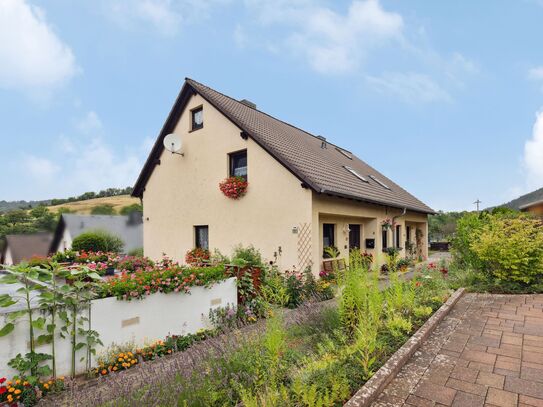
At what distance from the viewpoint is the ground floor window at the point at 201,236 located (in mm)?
10906

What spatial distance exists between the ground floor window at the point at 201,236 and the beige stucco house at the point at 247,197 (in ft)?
0.12

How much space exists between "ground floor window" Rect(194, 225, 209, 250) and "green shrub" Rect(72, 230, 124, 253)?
18.5 ft

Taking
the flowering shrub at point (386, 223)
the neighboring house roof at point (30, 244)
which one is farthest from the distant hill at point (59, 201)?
the flowering shrub at point (386, 223)

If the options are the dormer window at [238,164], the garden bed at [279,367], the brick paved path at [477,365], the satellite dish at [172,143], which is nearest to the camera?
the garden bed at [279,367]

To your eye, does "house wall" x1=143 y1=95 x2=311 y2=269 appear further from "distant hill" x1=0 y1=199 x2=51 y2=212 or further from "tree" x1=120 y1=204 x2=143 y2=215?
"distant hill" x1=0 y1=199 x2=51 y2=212

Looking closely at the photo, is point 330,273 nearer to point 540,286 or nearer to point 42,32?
point 540,286

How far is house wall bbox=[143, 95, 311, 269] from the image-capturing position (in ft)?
28.1

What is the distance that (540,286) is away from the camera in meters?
6.66

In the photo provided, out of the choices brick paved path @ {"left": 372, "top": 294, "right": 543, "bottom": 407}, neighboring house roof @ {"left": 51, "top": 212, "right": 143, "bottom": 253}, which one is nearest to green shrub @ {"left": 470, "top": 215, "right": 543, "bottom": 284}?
brick paved path @ {"left": 372, "top": 294, "right": 543, "bottom": 407}

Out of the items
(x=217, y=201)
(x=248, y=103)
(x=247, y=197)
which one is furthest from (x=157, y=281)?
(x=248, y=103)

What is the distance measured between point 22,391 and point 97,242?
1192 cm

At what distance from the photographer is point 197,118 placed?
1154 centimetres

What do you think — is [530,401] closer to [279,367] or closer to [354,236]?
[279,367]

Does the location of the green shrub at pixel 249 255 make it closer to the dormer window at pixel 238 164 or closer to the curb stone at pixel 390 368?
the dormer window at pixel 238 164
